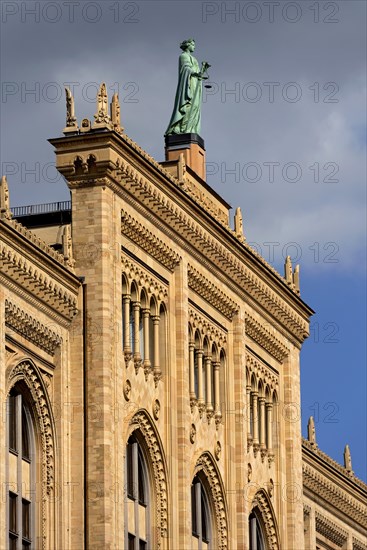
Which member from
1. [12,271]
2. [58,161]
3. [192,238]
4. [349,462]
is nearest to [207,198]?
[192,238]

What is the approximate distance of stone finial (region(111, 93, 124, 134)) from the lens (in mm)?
69750

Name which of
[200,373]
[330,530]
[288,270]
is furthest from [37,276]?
[330,530]

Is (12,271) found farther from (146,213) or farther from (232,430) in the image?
(232,430)

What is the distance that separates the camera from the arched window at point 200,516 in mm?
74562

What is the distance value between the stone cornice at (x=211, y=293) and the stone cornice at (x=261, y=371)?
8.38 ft

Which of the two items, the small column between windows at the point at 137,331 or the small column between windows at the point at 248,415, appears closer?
the small column between windows at the point at 137,331

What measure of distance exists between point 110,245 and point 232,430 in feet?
38.9

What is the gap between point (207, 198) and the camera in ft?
259

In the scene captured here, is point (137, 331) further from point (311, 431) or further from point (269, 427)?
point (311, 431)

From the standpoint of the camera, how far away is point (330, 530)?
310ft

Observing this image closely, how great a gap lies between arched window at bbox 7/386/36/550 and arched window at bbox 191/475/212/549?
10.5 m

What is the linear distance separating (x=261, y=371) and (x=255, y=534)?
628 cm

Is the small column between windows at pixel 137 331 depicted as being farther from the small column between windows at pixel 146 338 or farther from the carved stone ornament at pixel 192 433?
the carved stone ornament at pixel 192 433

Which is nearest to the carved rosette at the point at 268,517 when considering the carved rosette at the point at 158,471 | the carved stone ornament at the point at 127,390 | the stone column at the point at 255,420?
the stone column at the point at 255,420
